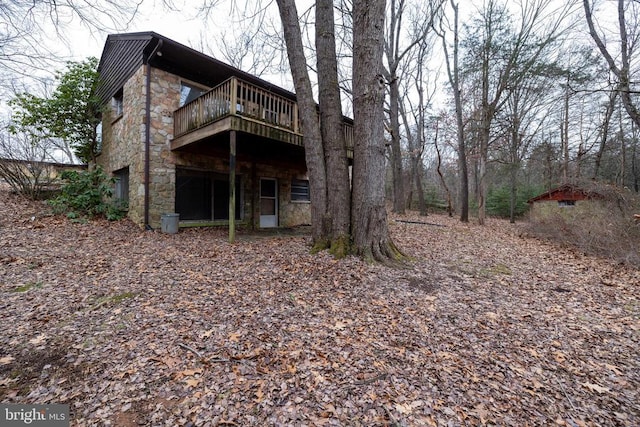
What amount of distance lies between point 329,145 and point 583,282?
15.9ft

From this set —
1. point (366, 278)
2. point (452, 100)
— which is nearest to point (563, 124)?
point (452, 100)

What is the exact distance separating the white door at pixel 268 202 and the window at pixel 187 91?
10.9 feet

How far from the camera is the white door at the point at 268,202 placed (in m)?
9.54

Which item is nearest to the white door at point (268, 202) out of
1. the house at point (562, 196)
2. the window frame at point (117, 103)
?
the window frame at point (117, 103)

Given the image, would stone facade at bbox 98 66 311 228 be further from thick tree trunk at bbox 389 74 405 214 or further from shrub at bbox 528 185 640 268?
shrub at bbox 528 185 640 268

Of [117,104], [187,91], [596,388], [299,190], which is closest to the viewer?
[596,388]

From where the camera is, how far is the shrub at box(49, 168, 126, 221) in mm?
7266

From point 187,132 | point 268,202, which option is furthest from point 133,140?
point 268,202

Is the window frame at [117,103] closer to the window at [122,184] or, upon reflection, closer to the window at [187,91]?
the window at [122,184]

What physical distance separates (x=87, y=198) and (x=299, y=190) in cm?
678

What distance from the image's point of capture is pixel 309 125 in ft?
16.1

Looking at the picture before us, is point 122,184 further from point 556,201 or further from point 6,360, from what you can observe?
point 556,201

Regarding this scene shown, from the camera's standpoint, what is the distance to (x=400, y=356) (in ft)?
7.07

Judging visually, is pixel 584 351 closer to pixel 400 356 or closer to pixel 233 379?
pixel 400 356
